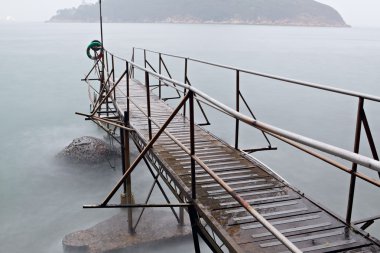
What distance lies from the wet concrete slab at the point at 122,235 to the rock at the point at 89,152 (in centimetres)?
681

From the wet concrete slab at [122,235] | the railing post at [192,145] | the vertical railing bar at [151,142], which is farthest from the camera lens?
the wet concrete slab at [122,235]

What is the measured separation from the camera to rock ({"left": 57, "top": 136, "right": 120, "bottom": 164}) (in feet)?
61.3

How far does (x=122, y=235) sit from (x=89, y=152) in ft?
26.9

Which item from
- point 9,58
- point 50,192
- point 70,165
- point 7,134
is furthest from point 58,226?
point 9,58

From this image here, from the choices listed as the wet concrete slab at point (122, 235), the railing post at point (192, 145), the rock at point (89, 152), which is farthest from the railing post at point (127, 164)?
the rock at point (89, 152)

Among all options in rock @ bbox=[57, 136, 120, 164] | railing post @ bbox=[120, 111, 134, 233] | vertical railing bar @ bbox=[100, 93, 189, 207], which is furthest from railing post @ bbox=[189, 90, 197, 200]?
rock @ bbox=[57, 136, 120, 164]

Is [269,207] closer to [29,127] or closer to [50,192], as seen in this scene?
[50,192]

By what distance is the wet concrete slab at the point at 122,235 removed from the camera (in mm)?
10938

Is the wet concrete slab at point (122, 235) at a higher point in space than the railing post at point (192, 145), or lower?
lower

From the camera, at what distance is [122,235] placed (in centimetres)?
1141

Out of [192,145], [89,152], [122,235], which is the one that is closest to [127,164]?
[122,235]

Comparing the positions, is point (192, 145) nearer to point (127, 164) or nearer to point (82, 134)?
point (127, 164)

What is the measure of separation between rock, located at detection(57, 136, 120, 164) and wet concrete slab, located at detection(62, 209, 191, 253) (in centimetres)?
681

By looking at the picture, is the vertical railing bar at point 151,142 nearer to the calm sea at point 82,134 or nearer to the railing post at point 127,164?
the railing post at point 127,164
